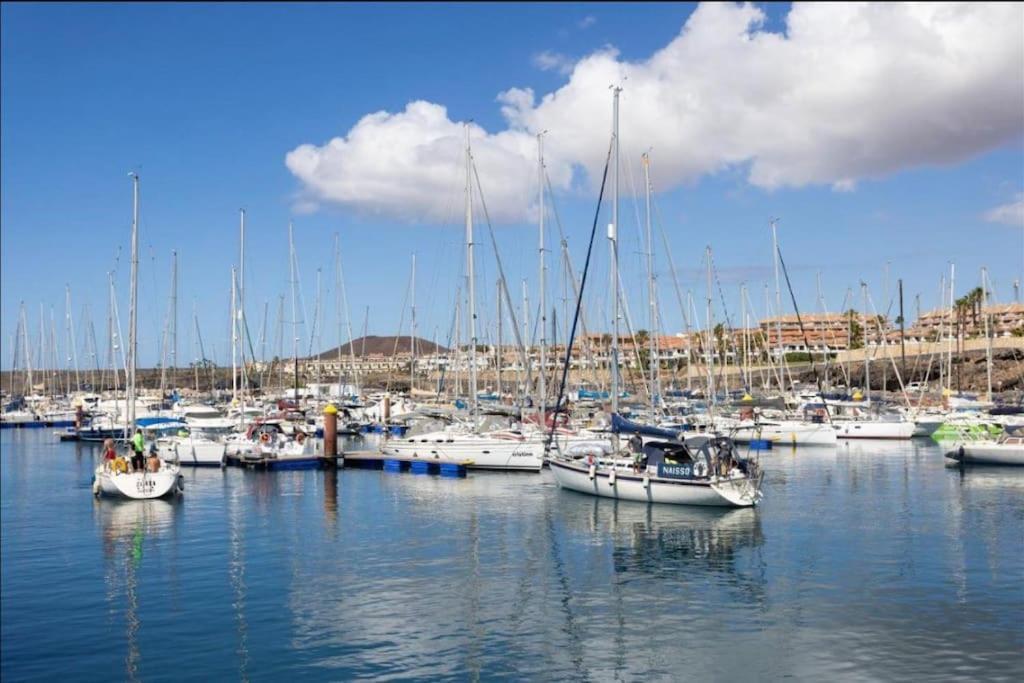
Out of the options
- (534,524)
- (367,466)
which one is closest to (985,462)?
(534,524)

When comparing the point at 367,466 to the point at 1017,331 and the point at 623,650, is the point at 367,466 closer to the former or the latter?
the point at 623,650

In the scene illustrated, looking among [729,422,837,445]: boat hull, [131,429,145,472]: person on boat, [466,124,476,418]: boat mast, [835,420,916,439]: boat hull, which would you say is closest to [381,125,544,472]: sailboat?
[466,124,476,418]: boat mast

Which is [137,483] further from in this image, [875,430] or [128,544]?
[875,430]

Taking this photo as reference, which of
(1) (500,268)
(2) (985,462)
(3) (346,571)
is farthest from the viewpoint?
(1) (500,268)

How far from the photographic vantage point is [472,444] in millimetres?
51062

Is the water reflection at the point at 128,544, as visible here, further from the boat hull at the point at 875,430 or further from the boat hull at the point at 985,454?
the boat hull at the point at 875,430

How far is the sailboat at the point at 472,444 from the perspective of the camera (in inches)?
1982

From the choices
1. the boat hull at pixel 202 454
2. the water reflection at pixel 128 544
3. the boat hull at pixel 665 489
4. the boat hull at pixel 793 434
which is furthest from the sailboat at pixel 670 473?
the boat hull at pixel 793 434

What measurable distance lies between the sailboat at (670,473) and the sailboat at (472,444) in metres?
9.55

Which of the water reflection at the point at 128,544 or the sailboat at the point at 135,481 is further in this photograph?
the sailboat at the point at 135,481

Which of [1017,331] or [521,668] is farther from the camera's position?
[1017,331]

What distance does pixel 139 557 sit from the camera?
2900 cm

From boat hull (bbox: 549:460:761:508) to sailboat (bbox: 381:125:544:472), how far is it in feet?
33.1

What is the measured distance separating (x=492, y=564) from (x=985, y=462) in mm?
33658
